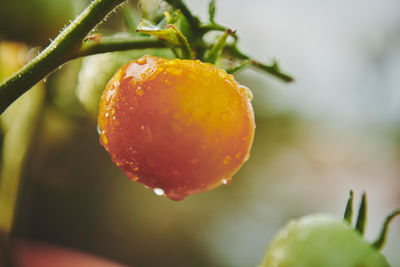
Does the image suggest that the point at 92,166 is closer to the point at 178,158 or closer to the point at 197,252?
the point at 197,252

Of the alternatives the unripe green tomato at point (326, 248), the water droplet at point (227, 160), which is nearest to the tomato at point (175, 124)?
the water droplet at point (227, 160)

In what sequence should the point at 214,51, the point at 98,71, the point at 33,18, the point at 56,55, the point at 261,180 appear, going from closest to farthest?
1. the point at 56,55
2. the point at 214,51
3. the point at 98,71
4. the point at 33,18
5. the point at 261,180

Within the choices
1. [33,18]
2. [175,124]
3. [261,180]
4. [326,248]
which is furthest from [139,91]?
[261,180]

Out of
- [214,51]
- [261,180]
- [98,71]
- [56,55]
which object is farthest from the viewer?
[261,180]

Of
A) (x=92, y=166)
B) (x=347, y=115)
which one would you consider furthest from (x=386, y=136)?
(x=92, y=166)

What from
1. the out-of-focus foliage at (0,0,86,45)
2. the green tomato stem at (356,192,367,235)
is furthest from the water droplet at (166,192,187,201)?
the out-of-focus foliage at (0,0,86,45)

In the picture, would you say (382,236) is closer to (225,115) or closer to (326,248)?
(326,248)

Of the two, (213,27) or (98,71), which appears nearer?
(213,27)

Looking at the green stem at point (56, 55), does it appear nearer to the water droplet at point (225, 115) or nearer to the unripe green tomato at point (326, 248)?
the water droplet at point (225, 115)
